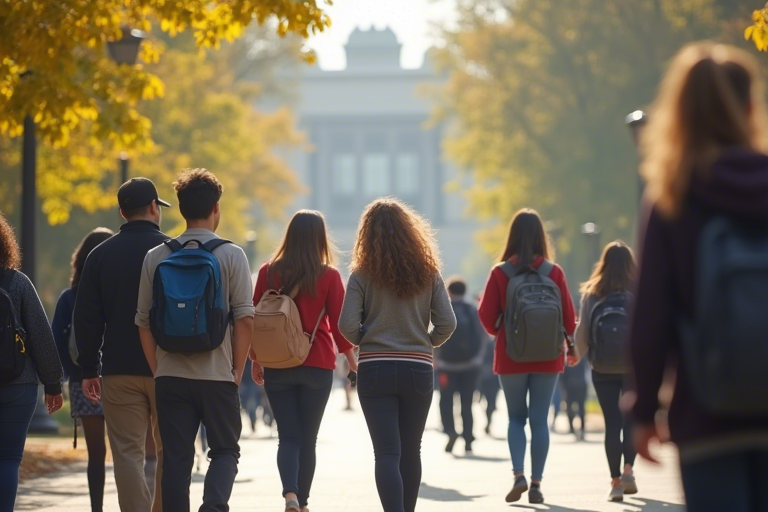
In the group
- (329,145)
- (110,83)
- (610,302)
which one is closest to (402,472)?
(610,302)

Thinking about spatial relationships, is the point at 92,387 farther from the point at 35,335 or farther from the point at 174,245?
the point at 174,245

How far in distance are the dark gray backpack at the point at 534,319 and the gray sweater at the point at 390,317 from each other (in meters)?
1.81

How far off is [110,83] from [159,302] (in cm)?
727

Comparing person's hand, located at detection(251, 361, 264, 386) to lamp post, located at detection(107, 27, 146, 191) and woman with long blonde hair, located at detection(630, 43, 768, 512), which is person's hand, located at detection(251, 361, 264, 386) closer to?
woman with long blonde hair, located at detection(630, 43, 768, 512)

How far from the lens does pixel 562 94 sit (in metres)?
34.6

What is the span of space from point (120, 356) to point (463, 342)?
880cm

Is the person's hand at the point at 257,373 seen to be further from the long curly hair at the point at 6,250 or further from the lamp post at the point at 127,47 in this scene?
the lamp post at the point at 127,47

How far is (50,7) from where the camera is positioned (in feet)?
37.0

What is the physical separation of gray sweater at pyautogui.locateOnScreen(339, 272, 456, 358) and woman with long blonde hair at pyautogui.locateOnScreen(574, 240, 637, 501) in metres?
2.39

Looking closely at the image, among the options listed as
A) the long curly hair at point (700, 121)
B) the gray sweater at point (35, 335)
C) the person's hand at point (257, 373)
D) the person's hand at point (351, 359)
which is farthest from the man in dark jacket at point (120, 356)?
the long curly hair at point (700, 121)

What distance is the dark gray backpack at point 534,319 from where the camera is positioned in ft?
30.6

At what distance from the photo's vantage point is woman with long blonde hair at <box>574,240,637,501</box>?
9.72m

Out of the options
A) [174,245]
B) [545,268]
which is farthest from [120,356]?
[545,268]

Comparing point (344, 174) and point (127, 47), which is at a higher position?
point (344, 174)
